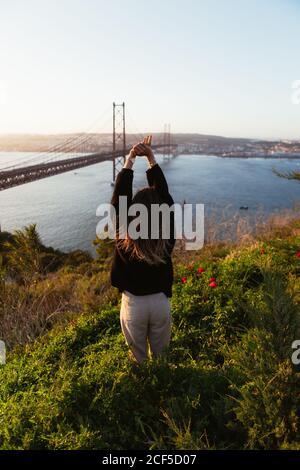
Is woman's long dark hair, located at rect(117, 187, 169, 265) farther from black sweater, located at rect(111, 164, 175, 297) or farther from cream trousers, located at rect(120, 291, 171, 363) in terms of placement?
cream trousers, located at rect(120, 291, 171, 363)

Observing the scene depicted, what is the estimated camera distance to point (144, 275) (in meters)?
2.63

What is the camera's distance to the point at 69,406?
2266mm

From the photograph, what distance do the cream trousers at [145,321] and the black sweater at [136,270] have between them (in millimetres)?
62

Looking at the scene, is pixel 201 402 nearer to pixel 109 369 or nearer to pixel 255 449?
pixel 255 449

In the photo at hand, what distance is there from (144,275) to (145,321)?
372 mm

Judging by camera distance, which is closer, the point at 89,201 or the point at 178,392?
the point at 178,392

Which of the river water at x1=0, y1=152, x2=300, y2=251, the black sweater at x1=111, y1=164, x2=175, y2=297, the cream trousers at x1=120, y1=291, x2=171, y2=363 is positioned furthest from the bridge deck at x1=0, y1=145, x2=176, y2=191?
the cream trousers at x1=120, y1=291, x2=171, y2=363

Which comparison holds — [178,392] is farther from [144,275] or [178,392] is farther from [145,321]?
[144,275]

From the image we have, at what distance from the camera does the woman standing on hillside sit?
259 cm

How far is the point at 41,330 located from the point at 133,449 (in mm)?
3132

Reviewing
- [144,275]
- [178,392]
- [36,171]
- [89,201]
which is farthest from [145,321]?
[89,201]

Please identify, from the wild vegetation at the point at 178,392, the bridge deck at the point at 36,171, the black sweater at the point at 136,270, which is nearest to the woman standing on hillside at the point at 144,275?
the black sweater at the point at 136,270

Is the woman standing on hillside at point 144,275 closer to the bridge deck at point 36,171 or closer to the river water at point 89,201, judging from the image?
the river water at point 89,201

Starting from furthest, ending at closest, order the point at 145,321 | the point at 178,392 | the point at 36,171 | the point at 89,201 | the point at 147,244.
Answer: the point at 89,201 < the point at 36,171 < the point at 145,321 < the point at 147,244 < the point at 178,392
